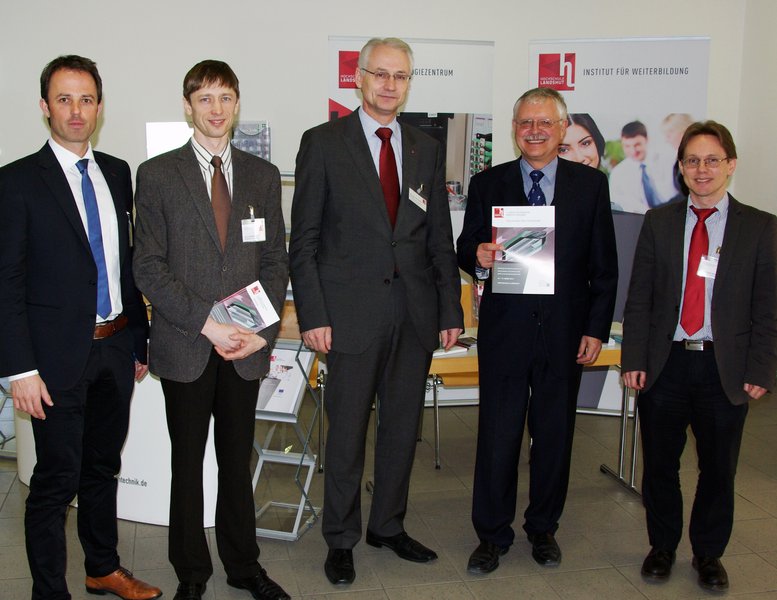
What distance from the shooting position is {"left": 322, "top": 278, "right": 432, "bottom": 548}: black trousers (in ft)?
10.1

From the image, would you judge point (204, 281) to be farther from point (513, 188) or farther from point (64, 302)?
point (513, 188)

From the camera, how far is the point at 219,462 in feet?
9.48

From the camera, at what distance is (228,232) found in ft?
8.85

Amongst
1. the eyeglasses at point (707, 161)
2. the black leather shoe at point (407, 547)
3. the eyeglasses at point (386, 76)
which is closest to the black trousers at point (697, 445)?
the eyeglasses at point (707, 161)

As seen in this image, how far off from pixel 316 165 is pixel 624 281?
10.8 feet

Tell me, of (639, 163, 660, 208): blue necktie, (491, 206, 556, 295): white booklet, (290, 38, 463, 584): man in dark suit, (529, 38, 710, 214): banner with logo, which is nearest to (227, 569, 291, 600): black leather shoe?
(290, 38, 463, 584): man in dark suit

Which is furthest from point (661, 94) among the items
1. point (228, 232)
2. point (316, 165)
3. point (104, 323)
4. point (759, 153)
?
point (104, 323)

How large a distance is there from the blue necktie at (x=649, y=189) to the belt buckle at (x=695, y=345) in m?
2.85

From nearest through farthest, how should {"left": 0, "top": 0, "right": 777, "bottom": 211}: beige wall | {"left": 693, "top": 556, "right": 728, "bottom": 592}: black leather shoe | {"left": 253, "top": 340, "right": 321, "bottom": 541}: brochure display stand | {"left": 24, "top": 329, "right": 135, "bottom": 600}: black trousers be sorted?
1. {"left": 24, "top": 329, "right": 135, "bottom": 600}: black trousers
2. {"left": 693, "top": 556, "right": 728, "bottom": 592}: black leather shoe
3. {"left": 253, "top": 340, "right": 321, "bottom": 541}: brochure display stand
4. {"left": 0, "top": 0, "right": 777, "bottom": 211}: beige wall

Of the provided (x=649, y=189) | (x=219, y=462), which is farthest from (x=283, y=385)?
(x=649, y=189)

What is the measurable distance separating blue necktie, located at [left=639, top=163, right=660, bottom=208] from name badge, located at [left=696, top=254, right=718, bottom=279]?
2783 millimetres

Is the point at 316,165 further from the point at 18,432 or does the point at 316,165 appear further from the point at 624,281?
the point at 624,281

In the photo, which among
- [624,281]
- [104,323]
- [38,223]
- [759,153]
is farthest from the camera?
[759,153]

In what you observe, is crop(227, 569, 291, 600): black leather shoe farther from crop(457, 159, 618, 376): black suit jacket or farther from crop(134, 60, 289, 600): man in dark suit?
crop(457, 159, 618, 376): black suit jacket
